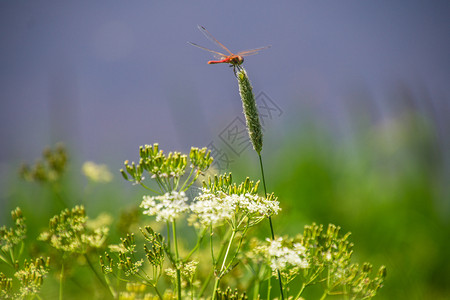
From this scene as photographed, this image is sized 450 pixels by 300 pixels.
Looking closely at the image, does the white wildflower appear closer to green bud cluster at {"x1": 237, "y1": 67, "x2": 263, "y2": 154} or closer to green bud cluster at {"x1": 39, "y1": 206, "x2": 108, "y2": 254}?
green bud cluster at {"x1": 237, "y1": 67, "x2": 263, "y2": 154}

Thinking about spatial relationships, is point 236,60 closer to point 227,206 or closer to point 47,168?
point 227,206

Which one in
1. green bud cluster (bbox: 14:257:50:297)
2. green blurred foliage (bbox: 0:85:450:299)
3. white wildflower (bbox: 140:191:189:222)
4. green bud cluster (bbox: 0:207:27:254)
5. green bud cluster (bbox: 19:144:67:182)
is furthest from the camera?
green blurred foliage (bbox: 0:85:450:299)

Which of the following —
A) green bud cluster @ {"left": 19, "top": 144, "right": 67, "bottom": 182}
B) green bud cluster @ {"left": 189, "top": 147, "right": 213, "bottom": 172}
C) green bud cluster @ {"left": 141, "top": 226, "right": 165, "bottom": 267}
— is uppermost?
green bud cluster @ {"left": 19, "top": 144, "right": 67, "bottom": 182}

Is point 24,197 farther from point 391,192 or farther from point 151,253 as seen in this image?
point 391,192

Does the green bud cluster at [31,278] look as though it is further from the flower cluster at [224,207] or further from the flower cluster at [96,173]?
the flower cluster at [96,173]

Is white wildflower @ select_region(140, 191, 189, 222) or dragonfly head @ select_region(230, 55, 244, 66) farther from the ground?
dragonfly head @ select_region(230, 55, 244, 66)

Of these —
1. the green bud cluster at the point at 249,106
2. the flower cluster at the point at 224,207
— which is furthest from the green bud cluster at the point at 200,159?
the green bud cluster at the point at 249,106

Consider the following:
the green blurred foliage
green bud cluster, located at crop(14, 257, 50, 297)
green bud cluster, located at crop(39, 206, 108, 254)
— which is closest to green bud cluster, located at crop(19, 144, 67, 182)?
the green blurred foliage

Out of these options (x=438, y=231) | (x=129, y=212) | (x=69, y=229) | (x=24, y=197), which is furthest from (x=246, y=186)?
(x=24, y=197)

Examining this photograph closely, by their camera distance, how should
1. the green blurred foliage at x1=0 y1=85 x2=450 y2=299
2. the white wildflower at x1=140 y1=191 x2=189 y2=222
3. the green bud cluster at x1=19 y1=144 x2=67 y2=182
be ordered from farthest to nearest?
the green blurred foliage at x1=0 y1=85 x2=450 y2=299
the green bud cluster at x1=19 y1=144 x2=67 y2=182
the white wildflower at x1=140 y1=191 x2=189 y2=222
